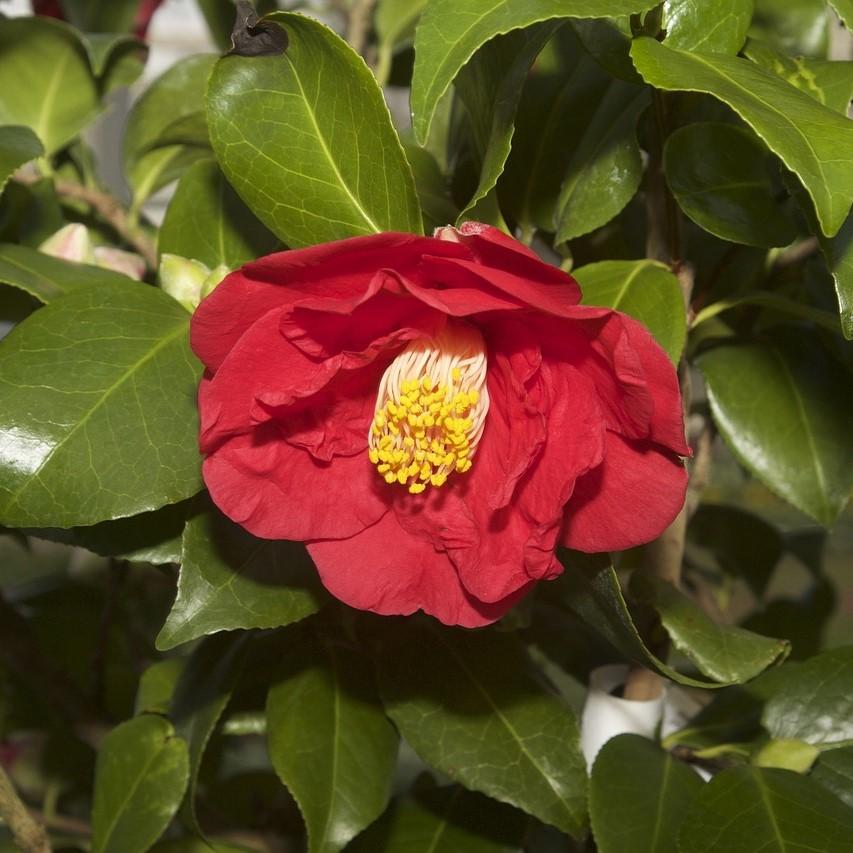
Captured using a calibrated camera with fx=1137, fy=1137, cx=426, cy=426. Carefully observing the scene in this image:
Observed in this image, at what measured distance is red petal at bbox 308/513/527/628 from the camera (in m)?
0.56

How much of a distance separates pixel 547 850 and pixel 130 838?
0.32 metres

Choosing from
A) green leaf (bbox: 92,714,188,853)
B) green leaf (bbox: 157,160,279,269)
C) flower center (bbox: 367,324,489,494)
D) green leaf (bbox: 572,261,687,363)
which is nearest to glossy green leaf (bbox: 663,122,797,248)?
green leaf (bbox: 572,261,687,363)

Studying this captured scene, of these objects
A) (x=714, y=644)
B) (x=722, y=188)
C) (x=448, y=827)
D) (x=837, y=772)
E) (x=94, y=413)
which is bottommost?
(x=448, y=827)

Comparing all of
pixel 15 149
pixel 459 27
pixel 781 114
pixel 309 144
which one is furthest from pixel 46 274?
pixel 781 114

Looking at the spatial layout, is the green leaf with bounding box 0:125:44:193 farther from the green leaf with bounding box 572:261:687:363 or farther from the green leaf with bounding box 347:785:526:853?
the green leaf with bounding box 347:785:526:853

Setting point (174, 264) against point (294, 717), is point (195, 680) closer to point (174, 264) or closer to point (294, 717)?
point (294, 717)

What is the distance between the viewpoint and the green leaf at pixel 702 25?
0.57 metres

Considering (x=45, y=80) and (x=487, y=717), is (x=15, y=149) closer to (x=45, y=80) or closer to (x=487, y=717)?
(x=45, y=80)

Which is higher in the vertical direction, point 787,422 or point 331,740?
point 787,422

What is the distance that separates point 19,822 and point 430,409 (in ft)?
1.25

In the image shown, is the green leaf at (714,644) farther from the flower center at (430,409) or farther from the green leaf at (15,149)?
the green leaf at (15,149)

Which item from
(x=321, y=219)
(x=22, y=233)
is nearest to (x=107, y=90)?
(x=22, y=233)

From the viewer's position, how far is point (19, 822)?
2.31ft

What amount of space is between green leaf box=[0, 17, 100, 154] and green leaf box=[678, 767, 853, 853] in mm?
703
